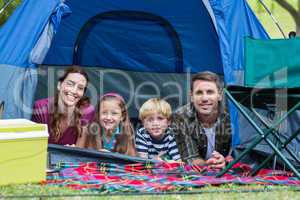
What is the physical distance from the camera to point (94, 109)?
4.51 m

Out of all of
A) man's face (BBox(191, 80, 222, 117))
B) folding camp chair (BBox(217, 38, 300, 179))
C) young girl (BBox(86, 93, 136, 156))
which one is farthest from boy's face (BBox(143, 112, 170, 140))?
folding camp chair (BBox(217, 38, 300, 179))

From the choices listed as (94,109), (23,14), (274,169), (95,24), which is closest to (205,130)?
(274,169)

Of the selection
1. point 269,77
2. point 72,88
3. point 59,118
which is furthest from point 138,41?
→ point 269,77

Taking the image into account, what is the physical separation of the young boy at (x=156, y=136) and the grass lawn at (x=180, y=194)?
95cm

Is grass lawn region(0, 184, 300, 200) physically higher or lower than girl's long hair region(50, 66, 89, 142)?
lower

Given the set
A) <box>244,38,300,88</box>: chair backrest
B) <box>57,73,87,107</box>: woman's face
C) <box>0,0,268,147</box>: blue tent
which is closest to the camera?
<box>244,38,300,88</box>: chair backrest

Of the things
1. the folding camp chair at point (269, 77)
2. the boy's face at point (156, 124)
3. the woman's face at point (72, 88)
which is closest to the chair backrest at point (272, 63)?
the folding camp chair at point (269, 77)

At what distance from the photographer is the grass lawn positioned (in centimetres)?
292

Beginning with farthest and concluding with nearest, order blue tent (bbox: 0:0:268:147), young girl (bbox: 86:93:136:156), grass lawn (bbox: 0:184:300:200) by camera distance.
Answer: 1. blue tent (bbox: 0:0:268:147)
2. young girl (bbox: 86:93:136:156)
3. grass lawn (bbox: 0:184:300:200)

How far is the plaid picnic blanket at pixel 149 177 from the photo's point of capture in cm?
318

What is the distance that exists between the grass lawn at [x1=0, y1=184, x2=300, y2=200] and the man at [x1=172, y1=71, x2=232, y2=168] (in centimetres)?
91

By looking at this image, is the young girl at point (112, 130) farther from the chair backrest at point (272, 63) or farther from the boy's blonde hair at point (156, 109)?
the chair backrest at point (272, 63)

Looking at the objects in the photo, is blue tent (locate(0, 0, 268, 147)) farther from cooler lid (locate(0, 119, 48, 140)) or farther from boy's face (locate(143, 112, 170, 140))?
cooler lid (locate(0, 119, 48, 140))

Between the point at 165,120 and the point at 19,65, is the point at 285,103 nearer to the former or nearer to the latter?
the point at 165,120
